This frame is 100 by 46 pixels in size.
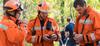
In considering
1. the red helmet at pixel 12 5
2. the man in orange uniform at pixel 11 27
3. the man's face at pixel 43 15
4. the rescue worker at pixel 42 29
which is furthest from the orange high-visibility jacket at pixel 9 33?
the man's face at pixel 43 15

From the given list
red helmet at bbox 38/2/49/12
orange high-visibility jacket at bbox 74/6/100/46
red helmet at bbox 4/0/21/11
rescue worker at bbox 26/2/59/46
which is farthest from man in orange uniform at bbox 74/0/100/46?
red helmet at bbox 4/0/21/11

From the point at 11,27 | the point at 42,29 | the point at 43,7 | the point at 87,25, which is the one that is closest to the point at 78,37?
the point at 87,25

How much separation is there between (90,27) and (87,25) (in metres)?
0.07

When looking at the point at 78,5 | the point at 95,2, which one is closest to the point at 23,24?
the point at 78,5

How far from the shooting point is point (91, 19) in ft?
23.3

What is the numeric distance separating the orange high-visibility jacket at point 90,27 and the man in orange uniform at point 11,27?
120 cm

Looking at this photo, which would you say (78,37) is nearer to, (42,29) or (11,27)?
(42,29)

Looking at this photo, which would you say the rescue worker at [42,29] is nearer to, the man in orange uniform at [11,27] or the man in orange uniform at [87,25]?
the man in orange uniform at [87,25]

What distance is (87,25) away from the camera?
710cm

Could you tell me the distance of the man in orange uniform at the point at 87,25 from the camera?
7004mm

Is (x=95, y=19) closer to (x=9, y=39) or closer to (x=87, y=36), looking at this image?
(x=87, y=36)

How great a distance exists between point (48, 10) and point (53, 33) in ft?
1.66

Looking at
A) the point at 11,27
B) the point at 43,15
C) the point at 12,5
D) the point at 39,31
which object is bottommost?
the point at 39,31

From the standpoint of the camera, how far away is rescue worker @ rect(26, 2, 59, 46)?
7.75 m
